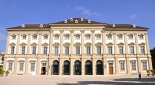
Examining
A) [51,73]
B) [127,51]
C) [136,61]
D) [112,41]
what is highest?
[112,41]

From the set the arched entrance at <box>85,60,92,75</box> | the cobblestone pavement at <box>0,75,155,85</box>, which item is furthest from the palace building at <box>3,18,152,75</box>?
the cobblestone pavement at <box>0,75,155,85</box>

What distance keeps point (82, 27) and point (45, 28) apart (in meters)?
9.16

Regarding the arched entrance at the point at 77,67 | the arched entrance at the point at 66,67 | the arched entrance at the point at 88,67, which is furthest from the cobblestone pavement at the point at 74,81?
the arched entrance at the point at 66,67

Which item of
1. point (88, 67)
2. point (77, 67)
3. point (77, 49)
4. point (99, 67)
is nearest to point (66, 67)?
point (77, 67)

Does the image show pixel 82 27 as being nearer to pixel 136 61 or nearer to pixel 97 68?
pixel 97 68

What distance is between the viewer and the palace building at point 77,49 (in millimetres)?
37938

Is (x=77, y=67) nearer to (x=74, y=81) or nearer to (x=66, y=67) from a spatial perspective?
(x=66, y=67)

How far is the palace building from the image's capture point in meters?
37.9

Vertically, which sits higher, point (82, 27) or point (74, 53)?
point (82, 27)

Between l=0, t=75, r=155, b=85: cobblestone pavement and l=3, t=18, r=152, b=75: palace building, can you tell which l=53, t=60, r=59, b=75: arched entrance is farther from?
l=0, t=75, r=155, b=85: cobblestone pavement

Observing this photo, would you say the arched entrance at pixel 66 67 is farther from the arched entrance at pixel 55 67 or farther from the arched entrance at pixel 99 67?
the arched entrance at pixel 99 67

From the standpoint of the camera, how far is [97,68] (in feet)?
125

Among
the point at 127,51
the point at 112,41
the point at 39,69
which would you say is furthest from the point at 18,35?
the point at 127,51

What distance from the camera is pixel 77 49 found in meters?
38.7
